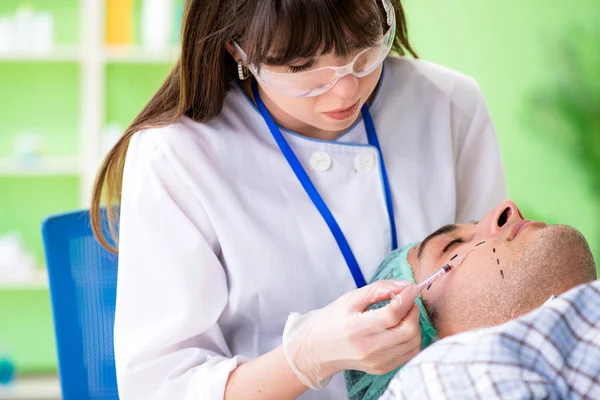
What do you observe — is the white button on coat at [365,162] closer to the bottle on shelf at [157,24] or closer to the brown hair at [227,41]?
the brown hair at [227,41]

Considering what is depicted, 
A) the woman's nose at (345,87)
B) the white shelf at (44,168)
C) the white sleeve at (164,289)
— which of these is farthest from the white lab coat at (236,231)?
the white shelf at (44,168)

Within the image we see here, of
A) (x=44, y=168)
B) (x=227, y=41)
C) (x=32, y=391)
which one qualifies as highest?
(x=227, y=41)

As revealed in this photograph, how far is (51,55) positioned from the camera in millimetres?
4078

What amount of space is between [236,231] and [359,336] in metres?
0.39

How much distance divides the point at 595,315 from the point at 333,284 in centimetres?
64

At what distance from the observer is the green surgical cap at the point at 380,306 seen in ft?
4.61

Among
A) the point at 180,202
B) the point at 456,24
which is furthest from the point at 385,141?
the point at 456,24

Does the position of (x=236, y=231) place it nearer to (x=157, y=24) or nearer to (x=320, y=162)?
(x=320, y=162)

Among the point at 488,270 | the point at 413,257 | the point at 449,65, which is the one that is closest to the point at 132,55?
the point at 449,65

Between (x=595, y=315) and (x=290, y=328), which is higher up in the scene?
(x=595, y=315)

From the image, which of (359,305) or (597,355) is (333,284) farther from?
(597,355)

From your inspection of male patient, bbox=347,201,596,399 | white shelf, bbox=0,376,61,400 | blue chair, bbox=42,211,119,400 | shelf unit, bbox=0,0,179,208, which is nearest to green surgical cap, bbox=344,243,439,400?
male patient, bbox=347,201,596,399

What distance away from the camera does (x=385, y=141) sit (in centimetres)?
178

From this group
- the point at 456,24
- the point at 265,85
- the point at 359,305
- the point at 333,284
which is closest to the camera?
the point at 359,305
